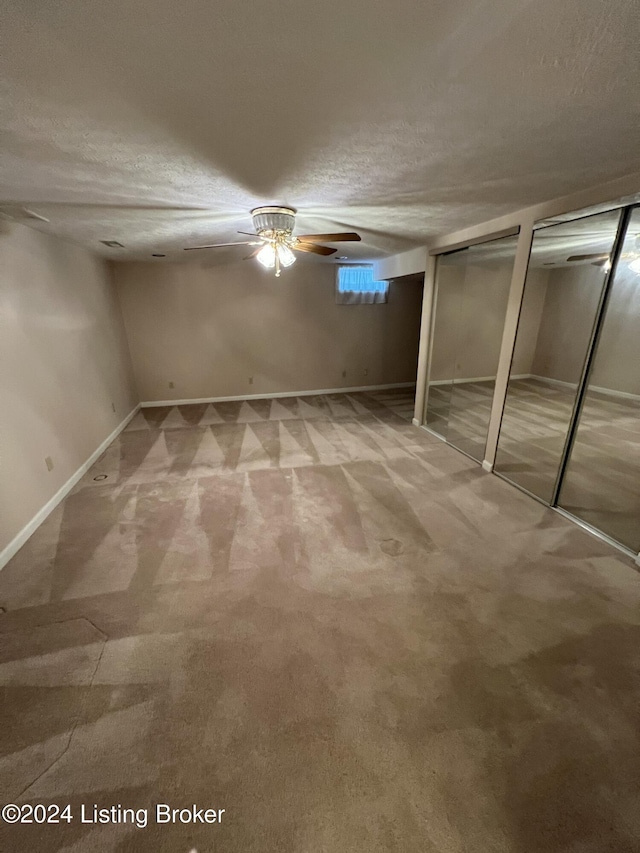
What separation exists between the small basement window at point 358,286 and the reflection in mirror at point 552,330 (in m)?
3.52

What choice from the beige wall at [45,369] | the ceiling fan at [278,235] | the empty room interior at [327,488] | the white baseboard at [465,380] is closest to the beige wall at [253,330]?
the beige wall at [45,369]

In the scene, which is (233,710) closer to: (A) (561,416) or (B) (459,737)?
(B) (459,737)

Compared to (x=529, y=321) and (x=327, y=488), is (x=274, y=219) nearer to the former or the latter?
(x=327, y=488)

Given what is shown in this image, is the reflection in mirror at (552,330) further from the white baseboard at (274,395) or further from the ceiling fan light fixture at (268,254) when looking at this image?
the white baseboard at (274,395)

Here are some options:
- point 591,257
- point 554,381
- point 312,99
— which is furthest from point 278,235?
point 554,381

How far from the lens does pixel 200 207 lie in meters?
2.55

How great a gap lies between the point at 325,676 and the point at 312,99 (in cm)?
247

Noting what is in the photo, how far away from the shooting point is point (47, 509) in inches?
116

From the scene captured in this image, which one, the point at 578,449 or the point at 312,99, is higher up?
the point at 312,99

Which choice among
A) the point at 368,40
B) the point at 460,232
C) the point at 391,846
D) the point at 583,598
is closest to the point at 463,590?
the point at 583,598

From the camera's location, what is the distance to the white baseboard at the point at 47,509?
244 centimetres

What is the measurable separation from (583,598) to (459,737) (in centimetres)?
126

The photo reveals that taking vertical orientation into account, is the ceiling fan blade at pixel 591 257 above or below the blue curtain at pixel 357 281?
below

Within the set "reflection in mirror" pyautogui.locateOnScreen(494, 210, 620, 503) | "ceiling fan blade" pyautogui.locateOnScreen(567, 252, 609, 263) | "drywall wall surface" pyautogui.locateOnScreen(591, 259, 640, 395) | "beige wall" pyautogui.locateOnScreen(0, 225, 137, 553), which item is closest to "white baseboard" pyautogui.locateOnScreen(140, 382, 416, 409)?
"beige wall" pyautogui.locateOnScreen(0, 225, 137, 553)
